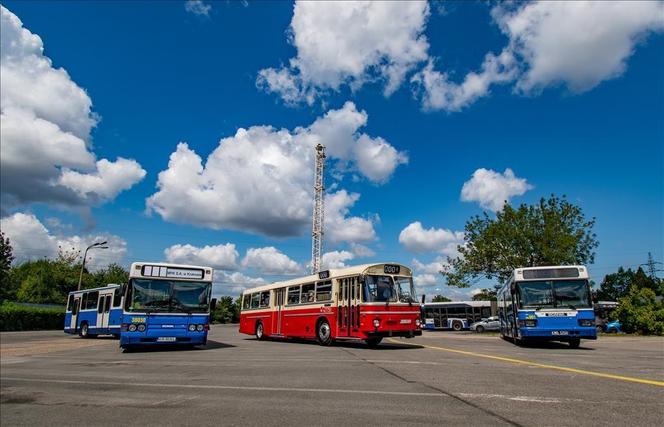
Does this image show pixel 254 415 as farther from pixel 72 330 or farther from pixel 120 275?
pixel 120 275

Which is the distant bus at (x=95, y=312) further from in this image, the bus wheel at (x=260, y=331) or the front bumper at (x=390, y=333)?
the front bumper at (x=390, y=333)

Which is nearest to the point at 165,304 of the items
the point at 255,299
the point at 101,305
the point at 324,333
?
the point at 324,333

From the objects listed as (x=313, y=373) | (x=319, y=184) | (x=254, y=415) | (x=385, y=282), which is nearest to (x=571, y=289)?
(x=385, y=282)

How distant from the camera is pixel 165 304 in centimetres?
1608

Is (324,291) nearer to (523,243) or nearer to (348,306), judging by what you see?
(348,306)

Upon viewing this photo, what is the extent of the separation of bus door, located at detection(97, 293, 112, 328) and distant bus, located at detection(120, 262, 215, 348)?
11110 mm

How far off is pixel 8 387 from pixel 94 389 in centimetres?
189

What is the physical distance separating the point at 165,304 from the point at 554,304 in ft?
43.9

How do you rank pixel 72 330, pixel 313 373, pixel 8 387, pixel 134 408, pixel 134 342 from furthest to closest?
pixel 72 330 → pixel 134 342 → pixel 313 373 → pixel 8 387 → pixel 134 408

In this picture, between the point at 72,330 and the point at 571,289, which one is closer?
the point at 571,289

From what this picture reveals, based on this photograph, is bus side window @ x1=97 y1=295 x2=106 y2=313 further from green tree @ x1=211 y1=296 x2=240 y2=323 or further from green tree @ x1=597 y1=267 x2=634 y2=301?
green tree @ x1=597 y1=267 x2=634 y2=301

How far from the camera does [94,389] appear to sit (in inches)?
325

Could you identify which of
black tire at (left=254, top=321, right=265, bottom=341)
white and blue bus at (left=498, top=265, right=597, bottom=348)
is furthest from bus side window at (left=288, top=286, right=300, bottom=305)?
white and blue bus at (left=498, top=265, right=597, bottom=348)

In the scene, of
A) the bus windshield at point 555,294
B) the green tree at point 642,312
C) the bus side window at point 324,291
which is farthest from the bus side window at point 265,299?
the green tree at point 642,312
